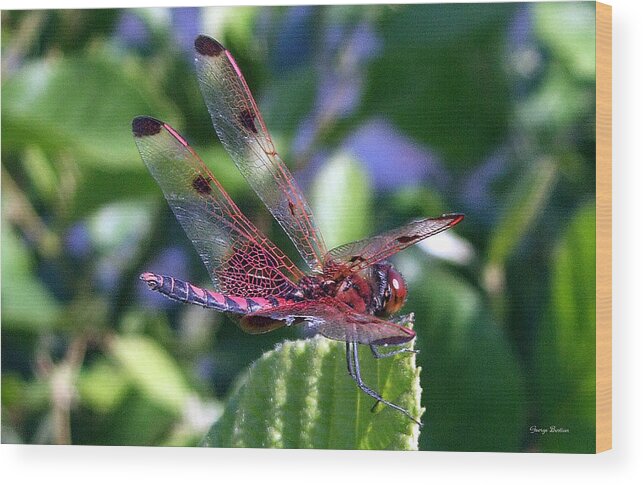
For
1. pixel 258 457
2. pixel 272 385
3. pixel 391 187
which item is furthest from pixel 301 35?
pixel 258 457

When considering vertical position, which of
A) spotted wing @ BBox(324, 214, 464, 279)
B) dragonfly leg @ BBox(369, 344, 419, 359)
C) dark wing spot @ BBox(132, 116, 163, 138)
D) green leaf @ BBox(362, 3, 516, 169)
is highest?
green leaf @ BBox(362, 3, 516, 169)

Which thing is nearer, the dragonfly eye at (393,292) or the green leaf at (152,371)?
the dragonfly eye at (393,292)

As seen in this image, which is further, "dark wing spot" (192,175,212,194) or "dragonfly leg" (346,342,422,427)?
"dark wing spot" (192,175,212,194)

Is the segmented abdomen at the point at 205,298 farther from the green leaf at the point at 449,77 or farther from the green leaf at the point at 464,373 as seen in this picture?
the green leaf at the point at 449,77
